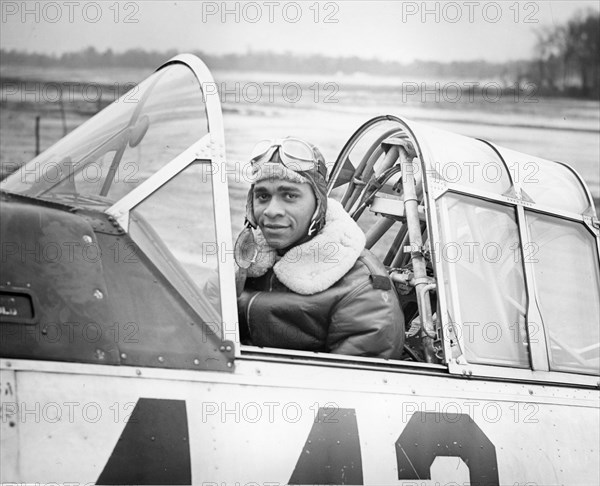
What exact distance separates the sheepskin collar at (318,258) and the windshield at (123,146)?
2.08ft

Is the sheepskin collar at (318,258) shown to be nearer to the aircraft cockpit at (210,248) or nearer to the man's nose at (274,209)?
the man's nose at (274,209)

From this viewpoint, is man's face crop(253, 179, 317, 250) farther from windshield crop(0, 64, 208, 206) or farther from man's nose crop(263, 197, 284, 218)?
windshield crop(0, 64, 208, 206)

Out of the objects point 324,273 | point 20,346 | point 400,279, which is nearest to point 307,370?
point 324,273

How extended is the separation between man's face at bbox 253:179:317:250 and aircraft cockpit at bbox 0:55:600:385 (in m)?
0.46

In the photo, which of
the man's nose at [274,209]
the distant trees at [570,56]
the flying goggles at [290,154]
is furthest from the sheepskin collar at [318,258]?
the distant trees at [570,56]

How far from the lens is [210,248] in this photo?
8.80 feet

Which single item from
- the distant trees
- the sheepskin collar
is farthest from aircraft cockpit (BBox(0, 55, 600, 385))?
the distant trees

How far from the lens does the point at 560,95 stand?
872 cm

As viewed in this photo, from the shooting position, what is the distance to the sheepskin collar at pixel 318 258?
3.05m

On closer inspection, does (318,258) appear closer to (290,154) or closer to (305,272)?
(305,272)

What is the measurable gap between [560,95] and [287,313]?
6.62m

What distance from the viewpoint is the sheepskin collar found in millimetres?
3055

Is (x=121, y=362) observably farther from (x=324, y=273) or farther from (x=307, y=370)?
(x=324, y=273)

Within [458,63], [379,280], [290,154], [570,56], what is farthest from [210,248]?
[570,56]
